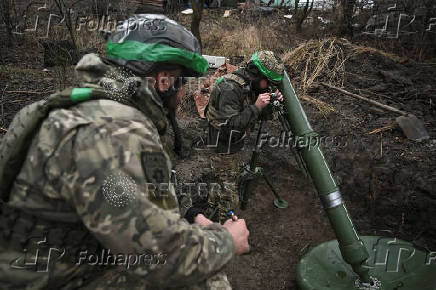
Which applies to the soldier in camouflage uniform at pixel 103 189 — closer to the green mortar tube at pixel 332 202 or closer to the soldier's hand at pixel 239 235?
the soldier's hand at pixel 239 235

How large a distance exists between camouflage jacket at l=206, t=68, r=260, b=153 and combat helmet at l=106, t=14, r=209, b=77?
2.14 m

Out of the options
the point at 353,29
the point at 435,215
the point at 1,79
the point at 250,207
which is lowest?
the point at 250,207

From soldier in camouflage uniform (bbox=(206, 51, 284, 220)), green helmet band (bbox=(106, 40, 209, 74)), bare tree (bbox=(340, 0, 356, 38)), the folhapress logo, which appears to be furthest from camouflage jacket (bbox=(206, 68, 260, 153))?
bare tree (bbox=(340, 0, 356, 38))

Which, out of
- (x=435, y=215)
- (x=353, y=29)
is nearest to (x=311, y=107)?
(x=435, y=215)

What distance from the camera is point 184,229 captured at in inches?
55.2

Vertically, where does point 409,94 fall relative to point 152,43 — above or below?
below

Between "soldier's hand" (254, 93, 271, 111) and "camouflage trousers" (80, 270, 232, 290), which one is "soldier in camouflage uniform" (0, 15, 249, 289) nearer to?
"camouflage trousers" (80, 270, 232, 290)

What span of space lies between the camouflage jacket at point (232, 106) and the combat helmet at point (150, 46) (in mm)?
A: 2139

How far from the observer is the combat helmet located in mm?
1570

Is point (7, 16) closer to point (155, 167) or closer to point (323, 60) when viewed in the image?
point (323, 60)

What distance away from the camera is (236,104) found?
13.0 feet

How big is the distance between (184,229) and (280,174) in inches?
147

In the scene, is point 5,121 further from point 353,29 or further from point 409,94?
point 353,29

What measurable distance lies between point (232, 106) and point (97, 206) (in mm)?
2854
